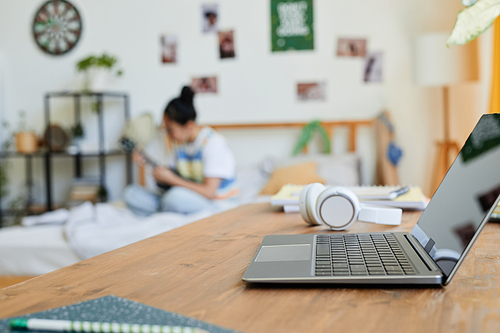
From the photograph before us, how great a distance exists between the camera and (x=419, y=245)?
65 centimetres

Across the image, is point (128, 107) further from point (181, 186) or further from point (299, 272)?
point (299, 272)

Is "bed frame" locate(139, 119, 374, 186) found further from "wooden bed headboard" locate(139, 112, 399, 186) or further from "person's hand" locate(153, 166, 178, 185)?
"person's hand" locate(153, 166, 178, 185)

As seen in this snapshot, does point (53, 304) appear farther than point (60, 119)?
No

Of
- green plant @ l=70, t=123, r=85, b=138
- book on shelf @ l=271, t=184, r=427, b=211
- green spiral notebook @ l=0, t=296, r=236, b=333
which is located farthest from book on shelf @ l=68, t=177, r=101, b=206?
green spiral notebook @ l=0, t=296, r=236, b=333

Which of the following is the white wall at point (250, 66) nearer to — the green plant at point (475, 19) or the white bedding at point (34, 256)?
the white bedding at point (34, 256)

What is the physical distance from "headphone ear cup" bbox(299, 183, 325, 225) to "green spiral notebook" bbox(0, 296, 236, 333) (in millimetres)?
471

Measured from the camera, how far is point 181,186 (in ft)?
8.15

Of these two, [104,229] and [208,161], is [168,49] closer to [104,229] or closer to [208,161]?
[208,161]

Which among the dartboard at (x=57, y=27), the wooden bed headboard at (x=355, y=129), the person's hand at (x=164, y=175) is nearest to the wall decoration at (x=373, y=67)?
the wooden bed headboard at (x=355, y=129)

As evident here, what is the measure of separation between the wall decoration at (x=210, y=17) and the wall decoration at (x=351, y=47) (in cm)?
94

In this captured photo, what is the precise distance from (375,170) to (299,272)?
2805 millimetres

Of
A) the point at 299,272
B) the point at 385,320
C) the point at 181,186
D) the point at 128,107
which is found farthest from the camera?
the point at 128,107

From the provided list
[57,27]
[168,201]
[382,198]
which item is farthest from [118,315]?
[57,27]

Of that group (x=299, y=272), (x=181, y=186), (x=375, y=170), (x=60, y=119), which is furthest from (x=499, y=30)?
(x=60, y=119)
